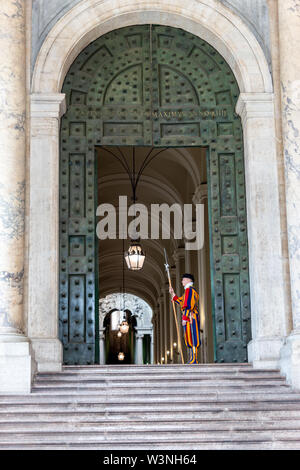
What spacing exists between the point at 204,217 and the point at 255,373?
336 inches

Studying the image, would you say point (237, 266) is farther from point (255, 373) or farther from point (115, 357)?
point (115, 357)

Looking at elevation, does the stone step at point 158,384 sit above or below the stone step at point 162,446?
above

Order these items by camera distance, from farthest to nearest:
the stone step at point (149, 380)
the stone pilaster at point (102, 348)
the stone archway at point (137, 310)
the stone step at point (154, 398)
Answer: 1. the stone pilaster at point (102, 348)
2. the stone archway at point (137, 310)
3. the stone step at point (149, 380)
4. the stone step at point (154, 398)

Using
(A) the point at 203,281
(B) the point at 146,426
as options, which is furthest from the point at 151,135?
(A) the point at 203,281

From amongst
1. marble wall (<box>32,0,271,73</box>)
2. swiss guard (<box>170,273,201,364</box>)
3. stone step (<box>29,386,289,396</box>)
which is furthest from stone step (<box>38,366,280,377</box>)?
marble wall (<box>32,0,271,73</box>)

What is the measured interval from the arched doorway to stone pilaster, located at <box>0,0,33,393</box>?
115cm

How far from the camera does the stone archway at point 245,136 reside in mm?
11094

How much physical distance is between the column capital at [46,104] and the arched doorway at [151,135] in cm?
54

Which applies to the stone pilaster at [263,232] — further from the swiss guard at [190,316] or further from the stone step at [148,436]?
the stone step at [148,436]

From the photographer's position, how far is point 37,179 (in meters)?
11.5

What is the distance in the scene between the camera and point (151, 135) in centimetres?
1226

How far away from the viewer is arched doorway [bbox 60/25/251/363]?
38.1 ft

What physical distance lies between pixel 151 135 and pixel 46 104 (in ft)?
5.39

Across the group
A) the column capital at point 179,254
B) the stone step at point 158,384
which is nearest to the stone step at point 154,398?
the stone step at point 158,384
